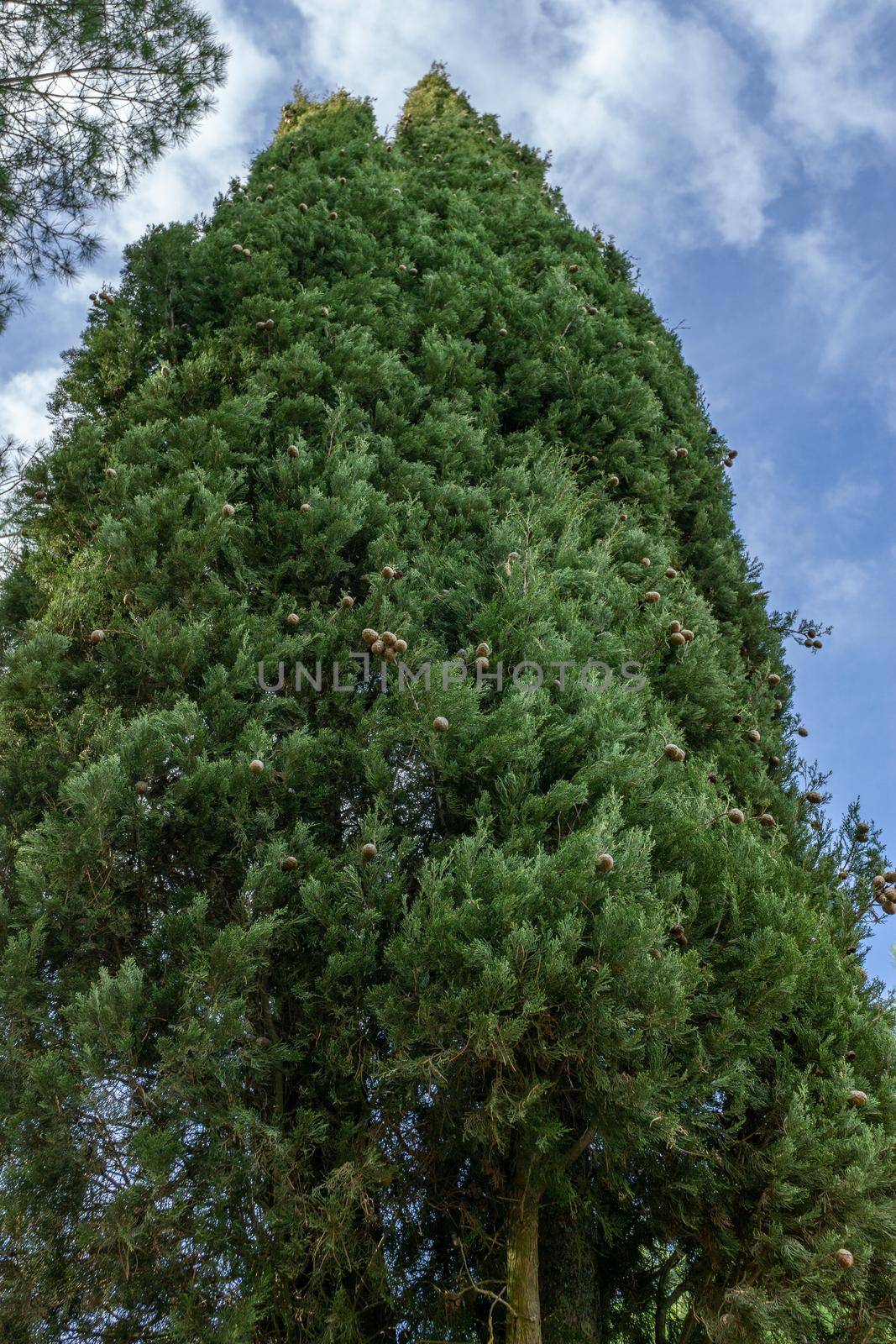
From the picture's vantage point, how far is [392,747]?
358cm

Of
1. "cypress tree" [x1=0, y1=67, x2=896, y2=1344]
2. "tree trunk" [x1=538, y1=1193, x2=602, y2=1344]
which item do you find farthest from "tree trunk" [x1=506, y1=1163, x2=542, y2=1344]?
"tree trunk" [x1=538, y1=1193, x2=602, y2=1344]

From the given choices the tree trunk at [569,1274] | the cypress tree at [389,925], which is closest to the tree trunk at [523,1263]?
the cypress tree at [389,925]

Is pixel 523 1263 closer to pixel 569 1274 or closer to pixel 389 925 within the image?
pixel 569 1274

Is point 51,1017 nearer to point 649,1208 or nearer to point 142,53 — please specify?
point 649,1208

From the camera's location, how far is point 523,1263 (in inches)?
112

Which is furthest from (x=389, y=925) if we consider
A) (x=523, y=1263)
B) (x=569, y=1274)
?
(x=569, y=1274)

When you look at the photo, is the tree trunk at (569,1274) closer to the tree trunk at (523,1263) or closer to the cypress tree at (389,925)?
the cypress tree at (389,925)

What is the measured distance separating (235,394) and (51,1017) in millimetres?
3555

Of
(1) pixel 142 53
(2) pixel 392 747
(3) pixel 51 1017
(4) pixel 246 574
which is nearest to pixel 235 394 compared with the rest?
(4) pixel 246 574

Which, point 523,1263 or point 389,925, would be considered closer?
point 523,1263

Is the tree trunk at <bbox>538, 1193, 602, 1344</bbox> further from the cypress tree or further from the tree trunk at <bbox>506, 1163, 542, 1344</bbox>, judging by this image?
the tree trunk at <bbox>506, 1163, 542, 1344</bbox>

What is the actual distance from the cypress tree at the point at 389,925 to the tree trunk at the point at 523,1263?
0.02 m

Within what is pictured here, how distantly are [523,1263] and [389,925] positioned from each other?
111cm

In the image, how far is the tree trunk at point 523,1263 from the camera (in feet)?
8.99
